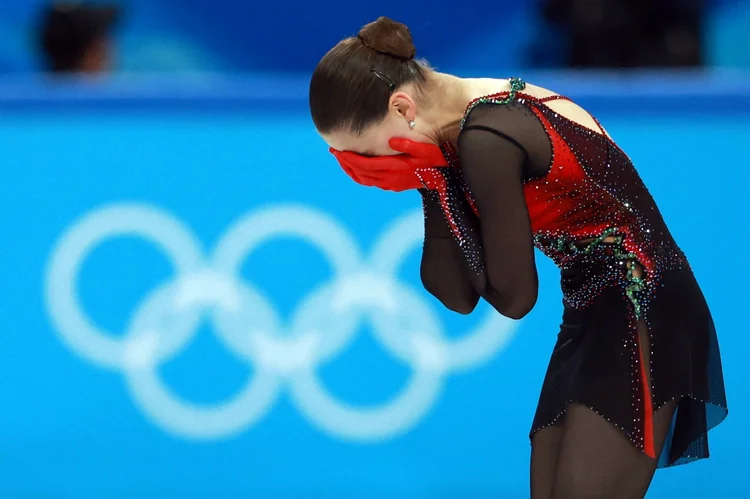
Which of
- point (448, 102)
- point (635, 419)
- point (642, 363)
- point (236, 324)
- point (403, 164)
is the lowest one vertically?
point (635, 419)

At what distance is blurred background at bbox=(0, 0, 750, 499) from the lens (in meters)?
3.30

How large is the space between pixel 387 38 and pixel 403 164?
9.8 inches

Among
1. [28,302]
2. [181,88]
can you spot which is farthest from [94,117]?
[28,302]

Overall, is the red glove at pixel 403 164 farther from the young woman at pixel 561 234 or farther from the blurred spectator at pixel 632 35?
the blurred spectator at pixel 632 35

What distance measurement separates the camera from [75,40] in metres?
4.82

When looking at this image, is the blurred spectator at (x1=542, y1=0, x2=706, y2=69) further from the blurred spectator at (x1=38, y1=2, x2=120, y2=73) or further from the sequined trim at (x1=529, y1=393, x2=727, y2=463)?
the sequined trim at (x1=529, y1=393, x2=727, y2=463)

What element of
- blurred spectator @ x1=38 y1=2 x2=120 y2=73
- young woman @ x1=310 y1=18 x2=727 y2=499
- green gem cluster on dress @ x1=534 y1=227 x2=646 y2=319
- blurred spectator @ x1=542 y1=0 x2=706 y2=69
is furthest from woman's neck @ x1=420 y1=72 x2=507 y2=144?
blurred spectator @ x1=38 y1=2 x2=120 y2=73

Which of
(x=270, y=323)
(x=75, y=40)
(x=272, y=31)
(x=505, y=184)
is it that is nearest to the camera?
(x=505, y=184)

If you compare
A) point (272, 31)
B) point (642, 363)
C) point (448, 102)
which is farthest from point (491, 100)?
point (272, 31)

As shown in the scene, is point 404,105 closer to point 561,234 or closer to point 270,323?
point 561,234

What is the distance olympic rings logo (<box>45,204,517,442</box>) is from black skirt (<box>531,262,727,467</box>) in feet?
3.66

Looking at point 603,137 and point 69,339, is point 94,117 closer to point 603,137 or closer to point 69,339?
point 69,339

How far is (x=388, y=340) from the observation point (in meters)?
3.33

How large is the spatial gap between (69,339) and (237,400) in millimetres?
557
